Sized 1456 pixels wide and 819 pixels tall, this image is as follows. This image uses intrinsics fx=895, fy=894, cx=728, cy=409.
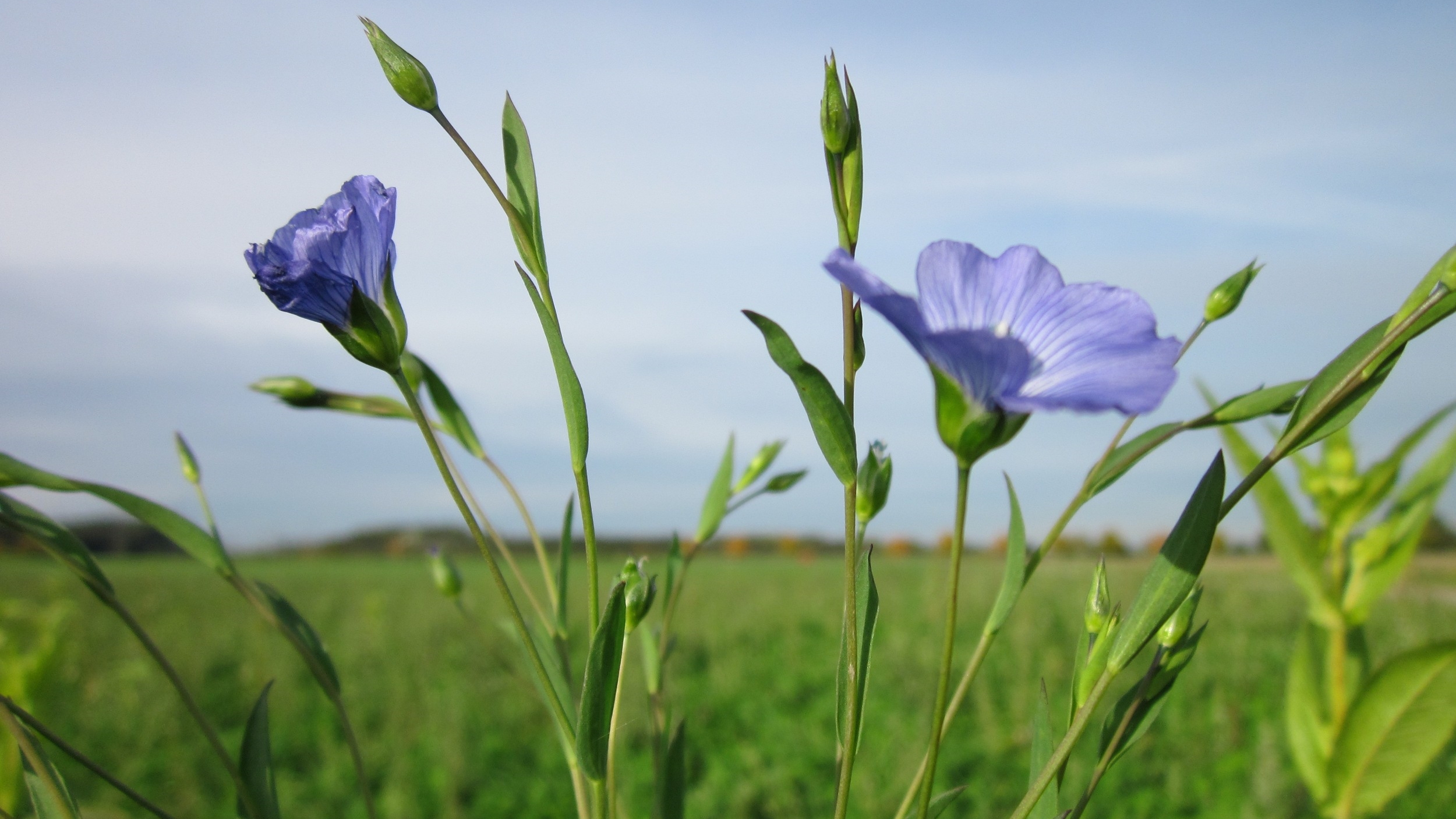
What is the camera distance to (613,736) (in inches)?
12.5

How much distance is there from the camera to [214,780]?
1.36 meters

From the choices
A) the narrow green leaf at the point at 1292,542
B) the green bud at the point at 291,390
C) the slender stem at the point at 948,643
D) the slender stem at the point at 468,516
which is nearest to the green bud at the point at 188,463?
the green bud at the point at 291,390

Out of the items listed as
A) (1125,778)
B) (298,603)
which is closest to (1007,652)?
(1125,778)

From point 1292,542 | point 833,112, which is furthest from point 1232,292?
point 1292,542

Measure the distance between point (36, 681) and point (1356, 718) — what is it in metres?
1.30

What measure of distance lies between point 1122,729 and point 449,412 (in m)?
0.31

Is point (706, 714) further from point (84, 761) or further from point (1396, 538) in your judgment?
point (84, 761)

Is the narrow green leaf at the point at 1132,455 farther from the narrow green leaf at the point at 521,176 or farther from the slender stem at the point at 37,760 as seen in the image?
the slender stem at the point at 37,760

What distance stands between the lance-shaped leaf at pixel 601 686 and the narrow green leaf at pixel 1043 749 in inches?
5.6

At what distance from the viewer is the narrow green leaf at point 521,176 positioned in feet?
0.99

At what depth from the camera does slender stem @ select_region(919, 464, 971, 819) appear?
25 cm

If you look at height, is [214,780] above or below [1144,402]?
below

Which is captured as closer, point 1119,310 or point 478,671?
point 1119,310

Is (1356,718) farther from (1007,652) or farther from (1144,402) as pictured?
(1007,652)
